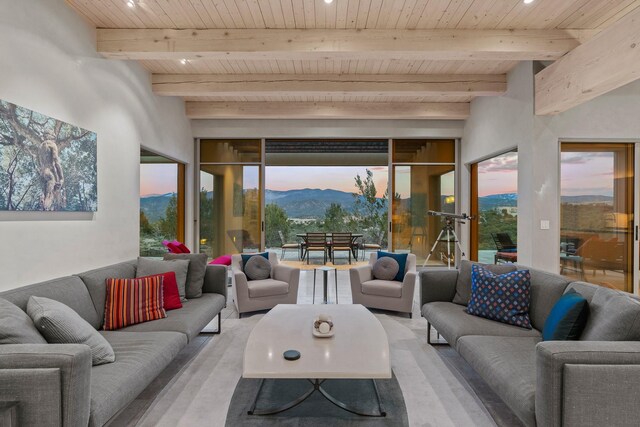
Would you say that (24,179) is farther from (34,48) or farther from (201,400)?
(201,400)

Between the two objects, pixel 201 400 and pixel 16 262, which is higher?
pixel 16 262

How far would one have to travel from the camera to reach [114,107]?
3.67 m

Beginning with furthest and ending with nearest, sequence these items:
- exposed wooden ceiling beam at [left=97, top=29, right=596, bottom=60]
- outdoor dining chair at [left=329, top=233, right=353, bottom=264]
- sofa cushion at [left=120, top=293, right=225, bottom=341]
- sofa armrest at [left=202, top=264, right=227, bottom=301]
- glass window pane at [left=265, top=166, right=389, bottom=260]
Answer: glass window pane at [left=265, top=166, right=389, bottom=260] → outdoor dining chair at [left=329, top=233, right=353, bottom=264] → sofa armrest at [left=202, top=264, right=227, bottom=301] → exposed wooden ceiling beam at [left=97, top=29, right=596, bottom=60] → sofa cushion at [left=120, top=293, right=225, bottom=341]

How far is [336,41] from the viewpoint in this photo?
3412mm

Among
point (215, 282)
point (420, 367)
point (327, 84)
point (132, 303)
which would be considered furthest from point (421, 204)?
point (132, 303)

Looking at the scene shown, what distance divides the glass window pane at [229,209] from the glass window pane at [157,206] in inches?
26.0

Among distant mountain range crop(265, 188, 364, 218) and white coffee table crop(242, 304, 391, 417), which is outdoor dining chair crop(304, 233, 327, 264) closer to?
distant mountain range crop(265, 188, 364, 218)

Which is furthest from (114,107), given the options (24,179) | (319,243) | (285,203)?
(285,203)

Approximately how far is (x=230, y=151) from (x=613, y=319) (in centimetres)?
604

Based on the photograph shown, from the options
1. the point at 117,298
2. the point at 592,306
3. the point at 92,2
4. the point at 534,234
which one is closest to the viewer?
the point at 592,306

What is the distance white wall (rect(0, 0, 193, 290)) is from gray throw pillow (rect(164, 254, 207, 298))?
2.85ft

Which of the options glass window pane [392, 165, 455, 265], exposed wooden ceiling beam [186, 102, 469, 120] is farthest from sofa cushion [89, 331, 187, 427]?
glass window pane [392, 165, 455, 265]

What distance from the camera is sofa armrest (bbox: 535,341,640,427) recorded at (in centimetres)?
149

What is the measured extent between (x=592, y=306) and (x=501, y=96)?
12.3 feet
